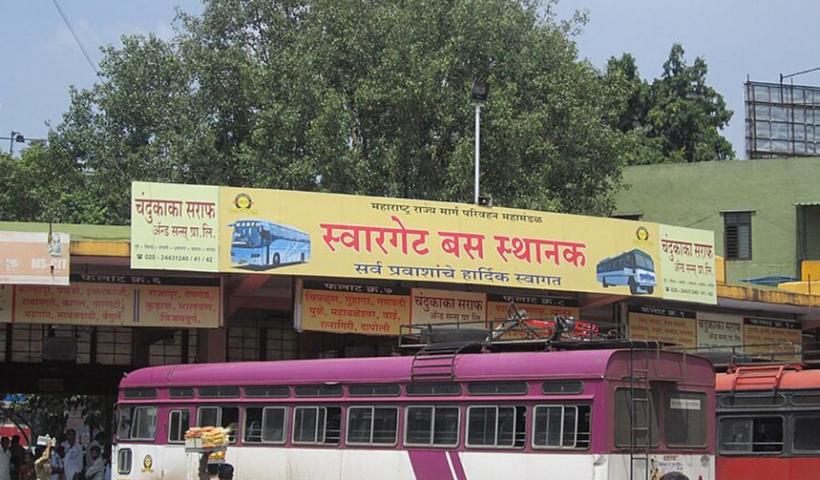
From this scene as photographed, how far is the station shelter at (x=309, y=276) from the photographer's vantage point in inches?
779

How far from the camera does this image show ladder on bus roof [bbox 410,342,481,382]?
14.0m

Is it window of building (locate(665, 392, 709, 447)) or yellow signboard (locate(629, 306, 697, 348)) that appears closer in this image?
window of building (locate(665, 392, 709, 447))

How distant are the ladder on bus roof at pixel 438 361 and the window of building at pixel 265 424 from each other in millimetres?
2273

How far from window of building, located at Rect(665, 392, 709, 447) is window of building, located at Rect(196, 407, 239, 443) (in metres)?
6.06

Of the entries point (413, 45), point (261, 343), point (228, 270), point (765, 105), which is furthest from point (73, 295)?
point (765, 105)

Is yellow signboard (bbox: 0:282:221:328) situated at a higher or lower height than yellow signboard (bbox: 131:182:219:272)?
lower

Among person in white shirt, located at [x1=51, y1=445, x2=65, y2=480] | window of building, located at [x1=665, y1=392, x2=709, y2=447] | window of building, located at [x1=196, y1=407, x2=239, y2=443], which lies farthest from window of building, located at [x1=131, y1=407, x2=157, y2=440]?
window of building, located at [x1=665, y1=392, x2=709, y2=447]

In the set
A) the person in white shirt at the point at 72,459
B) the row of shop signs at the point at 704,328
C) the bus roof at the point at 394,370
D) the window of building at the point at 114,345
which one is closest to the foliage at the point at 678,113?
the row of shop signs at the point at 704,328

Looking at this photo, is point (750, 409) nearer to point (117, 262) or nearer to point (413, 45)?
point (117, 262)

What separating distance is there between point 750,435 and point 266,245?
8490 millimetres

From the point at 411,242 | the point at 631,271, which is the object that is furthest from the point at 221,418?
the point at 631,271

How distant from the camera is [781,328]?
28688 mm

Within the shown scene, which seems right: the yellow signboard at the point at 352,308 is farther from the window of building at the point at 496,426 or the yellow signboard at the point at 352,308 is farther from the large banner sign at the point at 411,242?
the window of building at the point at 496,426

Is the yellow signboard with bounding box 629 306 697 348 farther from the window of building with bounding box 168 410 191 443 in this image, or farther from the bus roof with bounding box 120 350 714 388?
the window of building with bounding box 168 410 191 443
